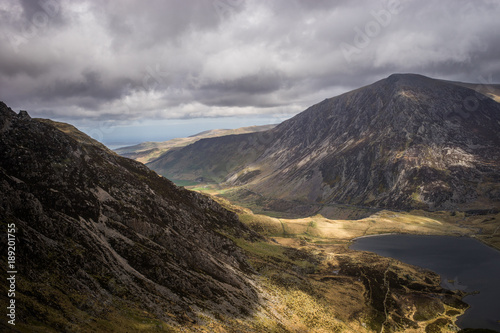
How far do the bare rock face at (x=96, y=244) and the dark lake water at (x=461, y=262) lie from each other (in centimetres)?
7827

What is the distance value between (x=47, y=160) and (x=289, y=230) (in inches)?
6109

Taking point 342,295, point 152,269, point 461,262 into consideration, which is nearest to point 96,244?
point 152,269

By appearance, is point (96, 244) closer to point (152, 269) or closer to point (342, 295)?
point (152, 269)

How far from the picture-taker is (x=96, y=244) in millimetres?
60094

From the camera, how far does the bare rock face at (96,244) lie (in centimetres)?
4316

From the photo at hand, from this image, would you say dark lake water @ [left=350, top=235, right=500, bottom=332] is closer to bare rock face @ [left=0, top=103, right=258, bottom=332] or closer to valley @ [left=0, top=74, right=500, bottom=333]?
valley @ [left=0, top=74, right=500, bottom=333]

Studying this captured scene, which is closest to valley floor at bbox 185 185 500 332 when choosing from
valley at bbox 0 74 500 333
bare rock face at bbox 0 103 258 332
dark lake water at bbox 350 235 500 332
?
valley at bbox 0 74 500 333

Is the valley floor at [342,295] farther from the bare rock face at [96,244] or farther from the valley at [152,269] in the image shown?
the bare rock face at [96,244]

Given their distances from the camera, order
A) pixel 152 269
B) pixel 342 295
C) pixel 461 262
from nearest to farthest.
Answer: pixel 152 269
pixel 342 295
pixel 461 262

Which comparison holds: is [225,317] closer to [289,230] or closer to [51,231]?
[51,231]

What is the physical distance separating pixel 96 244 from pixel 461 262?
17033 centimetres

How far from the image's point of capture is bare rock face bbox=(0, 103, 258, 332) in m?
43.2

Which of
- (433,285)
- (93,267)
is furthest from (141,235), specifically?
(433,285)

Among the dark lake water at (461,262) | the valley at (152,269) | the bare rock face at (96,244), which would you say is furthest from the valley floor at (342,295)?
the bare rock face at (96,244)
